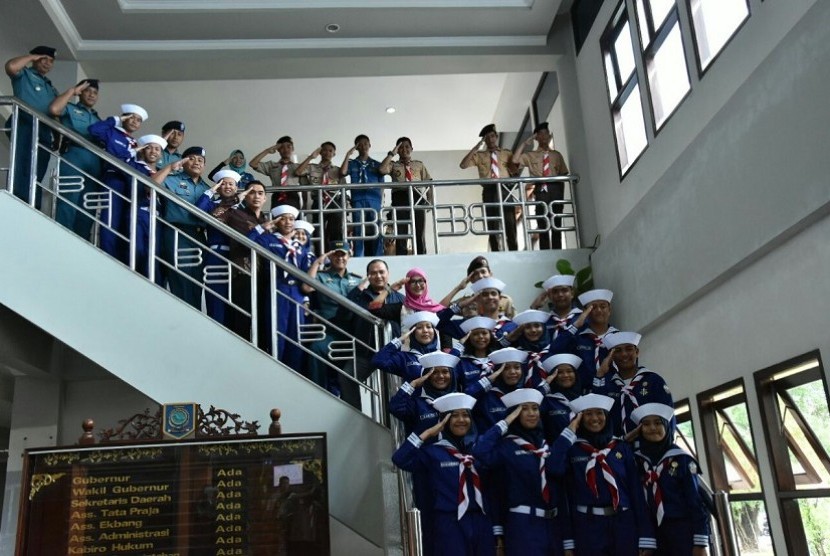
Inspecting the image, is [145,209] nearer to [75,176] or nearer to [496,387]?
[75,176]

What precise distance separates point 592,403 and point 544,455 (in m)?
0.42

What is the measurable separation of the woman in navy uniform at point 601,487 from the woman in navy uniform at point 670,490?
83 mm

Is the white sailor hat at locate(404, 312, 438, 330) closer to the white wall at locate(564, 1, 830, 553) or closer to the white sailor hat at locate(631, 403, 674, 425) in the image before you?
the white sailor hat at locate(631, 403, 674, 425)

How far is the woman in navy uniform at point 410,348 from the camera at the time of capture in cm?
547

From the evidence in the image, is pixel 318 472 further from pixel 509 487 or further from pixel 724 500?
pixel 724 500

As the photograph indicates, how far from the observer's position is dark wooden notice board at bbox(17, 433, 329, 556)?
4.34 m

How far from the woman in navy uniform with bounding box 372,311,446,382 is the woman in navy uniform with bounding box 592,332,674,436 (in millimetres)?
1164

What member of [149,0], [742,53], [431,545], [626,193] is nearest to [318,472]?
[431,545]

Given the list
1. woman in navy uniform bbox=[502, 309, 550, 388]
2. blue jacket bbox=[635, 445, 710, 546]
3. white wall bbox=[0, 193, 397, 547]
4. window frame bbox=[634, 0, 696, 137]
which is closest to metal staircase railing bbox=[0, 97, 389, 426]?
white wall bbox=[0, 193, 397, 547]

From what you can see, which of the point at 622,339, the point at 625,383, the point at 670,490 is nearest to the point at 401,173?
the point at 622,339

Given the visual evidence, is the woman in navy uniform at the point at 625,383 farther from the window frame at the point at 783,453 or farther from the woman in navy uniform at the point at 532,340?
the window frame at the point at 783,453

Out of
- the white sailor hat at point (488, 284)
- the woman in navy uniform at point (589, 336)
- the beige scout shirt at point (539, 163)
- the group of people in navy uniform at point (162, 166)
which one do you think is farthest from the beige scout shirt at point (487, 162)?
the woman in navy uniform at point (589, 336)

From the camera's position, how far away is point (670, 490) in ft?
15.2

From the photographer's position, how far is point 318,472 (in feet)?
14.9
